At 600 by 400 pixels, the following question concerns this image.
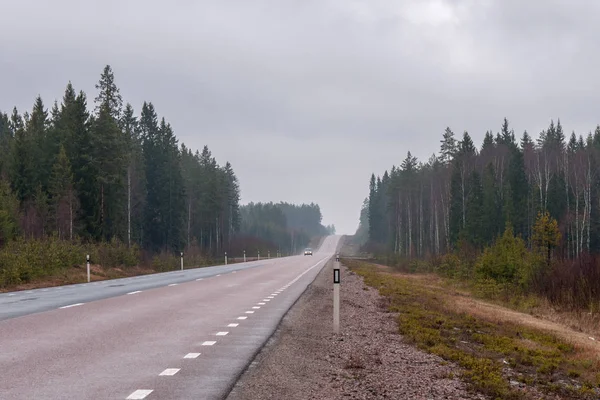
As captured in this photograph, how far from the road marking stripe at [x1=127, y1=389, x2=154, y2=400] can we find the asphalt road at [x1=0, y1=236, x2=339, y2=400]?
11 mm

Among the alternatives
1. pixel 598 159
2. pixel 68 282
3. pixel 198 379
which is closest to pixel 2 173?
pixel 68 282

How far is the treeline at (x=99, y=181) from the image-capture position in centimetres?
6153

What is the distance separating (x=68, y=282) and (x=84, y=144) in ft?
131

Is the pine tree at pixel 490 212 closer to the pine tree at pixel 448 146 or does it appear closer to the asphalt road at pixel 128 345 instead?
the pine tree at pixel 448 146

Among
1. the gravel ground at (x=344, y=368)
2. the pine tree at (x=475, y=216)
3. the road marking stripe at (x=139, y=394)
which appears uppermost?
the pine tree at (x=475, y=216)

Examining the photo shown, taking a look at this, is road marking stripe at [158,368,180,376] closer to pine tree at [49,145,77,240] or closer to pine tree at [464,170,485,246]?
pine tree at [49,145,77,240]

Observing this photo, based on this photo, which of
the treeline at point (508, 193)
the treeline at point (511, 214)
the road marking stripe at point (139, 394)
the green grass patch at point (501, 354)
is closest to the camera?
the road marking stripe at point (139, 394)

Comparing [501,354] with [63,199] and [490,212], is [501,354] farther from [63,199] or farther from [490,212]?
[490,212]

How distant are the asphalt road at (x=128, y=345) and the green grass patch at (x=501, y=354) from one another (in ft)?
10.1

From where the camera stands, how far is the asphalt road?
7324 millimetres

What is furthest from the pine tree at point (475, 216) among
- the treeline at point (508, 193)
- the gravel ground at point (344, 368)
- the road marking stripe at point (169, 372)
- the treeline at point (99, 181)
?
the road marking stripe at point (169, 372)

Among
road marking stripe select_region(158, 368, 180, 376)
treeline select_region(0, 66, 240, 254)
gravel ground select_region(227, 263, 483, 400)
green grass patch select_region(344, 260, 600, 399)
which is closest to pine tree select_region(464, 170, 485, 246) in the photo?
treeline select_region(0, 66, 240, 254)

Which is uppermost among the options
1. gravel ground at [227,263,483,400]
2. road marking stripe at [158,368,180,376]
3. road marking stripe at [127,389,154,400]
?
road marking stripe at [127,389,154,400]

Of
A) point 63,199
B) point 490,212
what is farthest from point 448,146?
point 63,199
